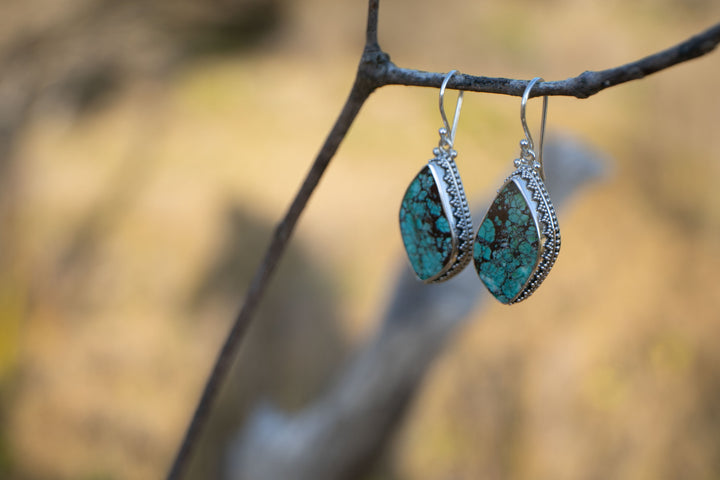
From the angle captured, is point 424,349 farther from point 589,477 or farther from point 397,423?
point 589,477

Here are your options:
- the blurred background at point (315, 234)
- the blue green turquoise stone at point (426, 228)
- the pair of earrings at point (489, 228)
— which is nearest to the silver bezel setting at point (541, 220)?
the pair of earrings at point (489, 228)

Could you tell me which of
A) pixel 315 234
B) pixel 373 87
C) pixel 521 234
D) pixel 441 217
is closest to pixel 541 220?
pixel 521 234

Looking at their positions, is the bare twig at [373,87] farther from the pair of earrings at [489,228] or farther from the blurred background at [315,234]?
the blurred background at [315,234]

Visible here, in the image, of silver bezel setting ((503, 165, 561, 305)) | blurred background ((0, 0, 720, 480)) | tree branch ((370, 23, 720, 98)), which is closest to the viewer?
tree branch ((370, 23, 720, 98))

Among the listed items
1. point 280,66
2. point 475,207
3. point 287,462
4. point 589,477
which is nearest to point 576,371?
point 589,477

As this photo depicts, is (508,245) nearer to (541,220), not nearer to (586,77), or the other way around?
(541,220)

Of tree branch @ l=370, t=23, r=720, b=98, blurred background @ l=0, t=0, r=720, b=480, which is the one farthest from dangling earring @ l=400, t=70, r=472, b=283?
blurred background @ l=0, t=0, r=720, b=480

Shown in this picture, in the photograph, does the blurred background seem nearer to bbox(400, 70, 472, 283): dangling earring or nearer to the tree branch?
bbox(400, 70, 472, 283): dangling earring
